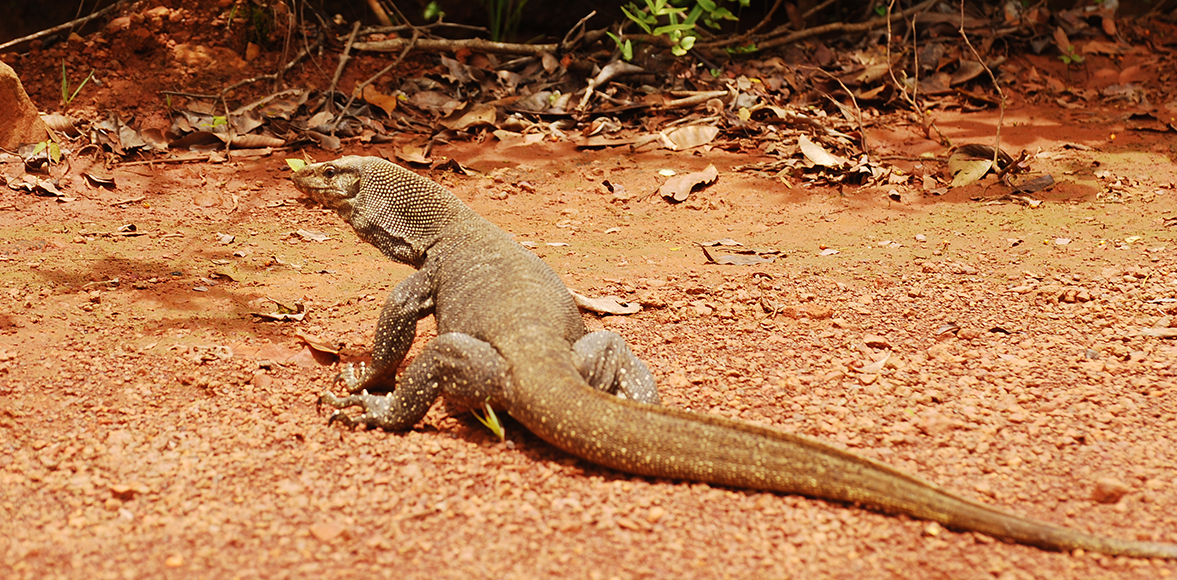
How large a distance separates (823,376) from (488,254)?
5.93 ft

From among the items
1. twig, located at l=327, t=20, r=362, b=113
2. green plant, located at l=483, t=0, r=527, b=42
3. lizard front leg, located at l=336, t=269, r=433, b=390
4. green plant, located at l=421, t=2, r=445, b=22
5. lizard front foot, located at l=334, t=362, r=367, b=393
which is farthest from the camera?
green plant, located at l=421, t=2, r=445, b=22

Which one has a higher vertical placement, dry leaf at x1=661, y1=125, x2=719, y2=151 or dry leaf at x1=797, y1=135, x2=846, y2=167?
dry leaf at x1=797, y1=135, x2=846, y2=167

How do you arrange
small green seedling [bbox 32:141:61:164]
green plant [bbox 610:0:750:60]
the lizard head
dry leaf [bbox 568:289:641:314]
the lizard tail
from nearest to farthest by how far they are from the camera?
the lizard tail < the lizard head < dry leaf [bbox 568:289:641:314] < small green seedling [bbox 32:141:61:164] < green plant [bbox 610:0:750:60]

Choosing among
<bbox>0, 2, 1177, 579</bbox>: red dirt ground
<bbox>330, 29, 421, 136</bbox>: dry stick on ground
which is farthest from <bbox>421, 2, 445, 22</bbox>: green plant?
<bbox>0, 2, 1177, 579</bbox>: red dirt ground

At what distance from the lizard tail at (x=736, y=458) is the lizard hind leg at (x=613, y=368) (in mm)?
264

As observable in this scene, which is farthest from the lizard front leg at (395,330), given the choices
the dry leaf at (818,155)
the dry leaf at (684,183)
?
the dry leaf at (818,155)

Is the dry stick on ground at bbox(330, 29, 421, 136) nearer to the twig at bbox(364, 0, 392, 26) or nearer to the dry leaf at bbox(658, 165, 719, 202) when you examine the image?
the twig at bbox(364, 0, 392, 26)

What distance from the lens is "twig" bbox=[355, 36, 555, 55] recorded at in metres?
9.58

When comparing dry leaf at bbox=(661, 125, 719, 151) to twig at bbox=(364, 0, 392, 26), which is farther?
twig at bbox=(364, 0, 392, 26)

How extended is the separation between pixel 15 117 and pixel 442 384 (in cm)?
606

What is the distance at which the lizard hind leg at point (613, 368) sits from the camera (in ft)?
12.7

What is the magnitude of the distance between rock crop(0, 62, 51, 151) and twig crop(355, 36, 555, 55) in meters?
3.24

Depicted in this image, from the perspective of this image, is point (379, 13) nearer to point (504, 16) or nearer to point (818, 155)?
point (504, 16)

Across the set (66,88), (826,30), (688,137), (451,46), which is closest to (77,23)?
(66,88)
